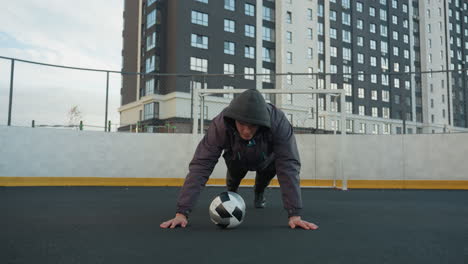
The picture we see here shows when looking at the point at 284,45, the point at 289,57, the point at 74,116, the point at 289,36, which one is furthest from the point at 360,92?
the point at 74,116

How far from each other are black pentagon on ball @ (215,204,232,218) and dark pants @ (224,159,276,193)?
2.33ft

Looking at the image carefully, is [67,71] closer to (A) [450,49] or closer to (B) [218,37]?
(B) [218,37]

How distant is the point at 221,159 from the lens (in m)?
10.7

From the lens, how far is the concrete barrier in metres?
10.4

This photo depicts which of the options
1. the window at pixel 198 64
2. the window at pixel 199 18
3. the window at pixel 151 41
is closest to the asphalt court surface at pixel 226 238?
the window at pixel 198 64

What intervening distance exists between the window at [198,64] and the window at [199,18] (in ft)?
12.2

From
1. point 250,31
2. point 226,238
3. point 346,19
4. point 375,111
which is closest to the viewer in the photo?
point 226,238

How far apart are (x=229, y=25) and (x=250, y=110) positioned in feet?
123

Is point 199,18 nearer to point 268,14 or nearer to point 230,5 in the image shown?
point 230,5

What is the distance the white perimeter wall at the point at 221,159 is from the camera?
10.4 m

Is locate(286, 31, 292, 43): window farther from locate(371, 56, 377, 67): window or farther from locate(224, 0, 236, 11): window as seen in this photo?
locate(371, 56, 377, 67): window

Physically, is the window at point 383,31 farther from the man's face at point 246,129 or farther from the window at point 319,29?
the man's face at point 246,129

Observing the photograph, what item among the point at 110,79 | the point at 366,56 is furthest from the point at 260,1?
the point at 110,79

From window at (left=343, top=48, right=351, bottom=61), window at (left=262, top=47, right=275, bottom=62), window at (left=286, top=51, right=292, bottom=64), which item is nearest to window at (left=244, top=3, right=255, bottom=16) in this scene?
window at (left=262, top=47, right=275, bottom=62)
